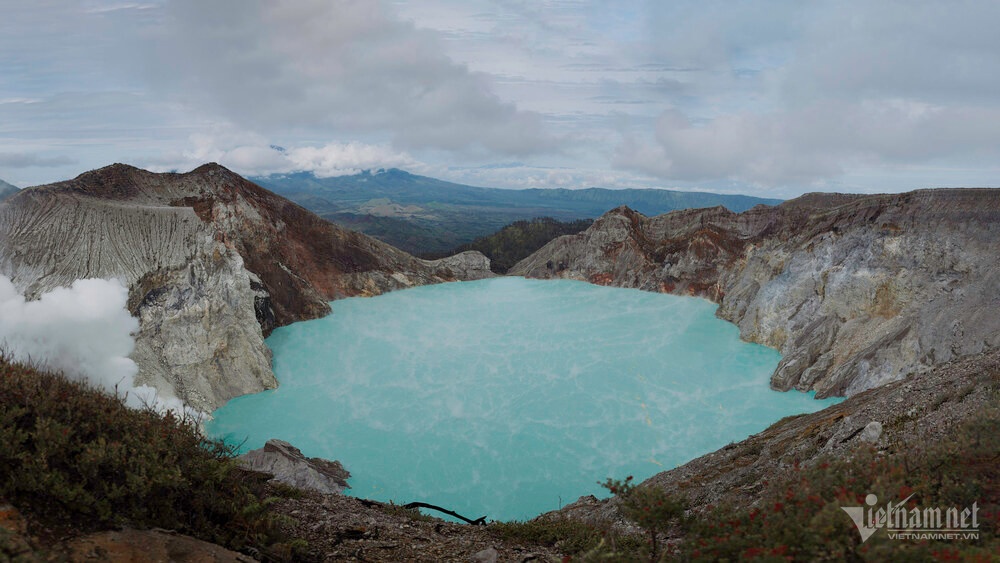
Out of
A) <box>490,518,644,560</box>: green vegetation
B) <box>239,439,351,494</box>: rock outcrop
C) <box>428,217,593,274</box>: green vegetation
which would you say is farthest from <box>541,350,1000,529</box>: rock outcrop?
<box>428,217,593,274</box>: green vegetation

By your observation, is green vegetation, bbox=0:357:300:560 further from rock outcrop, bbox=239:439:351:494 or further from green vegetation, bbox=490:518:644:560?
rock outcrop, bbox=239:439:351:494

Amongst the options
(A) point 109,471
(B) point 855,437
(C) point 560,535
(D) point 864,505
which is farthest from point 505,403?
(D) point 864,505

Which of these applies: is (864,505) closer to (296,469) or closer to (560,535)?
(560,535)

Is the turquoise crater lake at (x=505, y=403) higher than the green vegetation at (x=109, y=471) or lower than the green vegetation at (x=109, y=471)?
lower

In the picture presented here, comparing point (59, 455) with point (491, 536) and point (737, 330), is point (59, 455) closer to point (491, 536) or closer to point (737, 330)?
point (491, 536)

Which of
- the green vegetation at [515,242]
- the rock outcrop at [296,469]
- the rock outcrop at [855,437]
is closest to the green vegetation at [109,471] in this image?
the rock outcrop at [855,437]

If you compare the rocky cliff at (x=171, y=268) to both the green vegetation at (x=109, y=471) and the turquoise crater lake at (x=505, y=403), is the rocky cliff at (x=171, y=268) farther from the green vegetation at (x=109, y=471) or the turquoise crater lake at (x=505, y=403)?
the green vegetation at (x=109, y=471)
